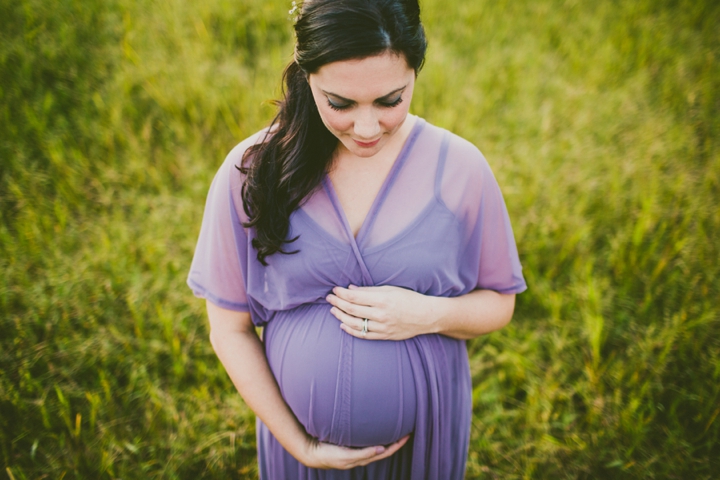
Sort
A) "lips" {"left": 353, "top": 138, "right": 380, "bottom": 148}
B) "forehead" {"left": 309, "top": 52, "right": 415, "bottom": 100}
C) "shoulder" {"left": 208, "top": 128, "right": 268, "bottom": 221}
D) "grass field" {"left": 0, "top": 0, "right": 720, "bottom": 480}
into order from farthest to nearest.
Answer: "grass field" {"left": 0, "top": 0, "right": 720, "bottom": 480} → "shoulder" {"left": 208, "top": 128, "right": 268, "bottom": 221} → "lips" {"left": 353, "top": 138, "right": 380, "bottom": 148} → "forehead" {"left": 309, "top": 52, "right": 415, "bottom": 100}

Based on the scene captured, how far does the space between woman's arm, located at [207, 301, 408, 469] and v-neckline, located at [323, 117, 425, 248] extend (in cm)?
45

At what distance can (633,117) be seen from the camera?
354cm

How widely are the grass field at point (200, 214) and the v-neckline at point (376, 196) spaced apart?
2.36 ft

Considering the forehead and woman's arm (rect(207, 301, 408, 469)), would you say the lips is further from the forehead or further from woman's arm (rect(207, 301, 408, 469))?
woman's arm (rect(207, 301, 408, 469))

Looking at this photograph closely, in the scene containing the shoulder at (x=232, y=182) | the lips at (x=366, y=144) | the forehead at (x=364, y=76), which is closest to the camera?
the forehead at (x=364, y=76)

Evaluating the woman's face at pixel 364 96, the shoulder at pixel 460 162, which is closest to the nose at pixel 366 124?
the woman's face at pixel 364 96

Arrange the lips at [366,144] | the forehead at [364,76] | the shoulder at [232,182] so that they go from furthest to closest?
the shoulder at [232,182], the lips at [366,144], the forehead at [364,76]

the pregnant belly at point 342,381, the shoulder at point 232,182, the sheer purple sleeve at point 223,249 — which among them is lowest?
the pregnant belly at point 342,381

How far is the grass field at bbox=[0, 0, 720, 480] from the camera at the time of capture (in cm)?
204

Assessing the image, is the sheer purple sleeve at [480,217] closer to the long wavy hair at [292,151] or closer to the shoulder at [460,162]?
the shoulder at [460,162]

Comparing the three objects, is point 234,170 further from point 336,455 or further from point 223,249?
point 336,455

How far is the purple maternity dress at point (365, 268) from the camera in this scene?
1227 millimetres

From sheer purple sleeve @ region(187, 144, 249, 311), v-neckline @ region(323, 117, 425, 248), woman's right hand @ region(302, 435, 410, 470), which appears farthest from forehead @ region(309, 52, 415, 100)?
woman's right hand @ region(302, 435, 410, 470)

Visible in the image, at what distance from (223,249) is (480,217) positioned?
765mm
